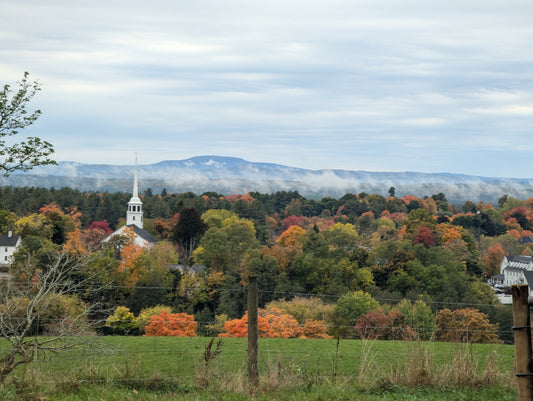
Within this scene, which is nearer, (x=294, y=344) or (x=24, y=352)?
(x=24, y=352)

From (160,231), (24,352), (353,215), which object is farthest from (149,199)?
(24,352)

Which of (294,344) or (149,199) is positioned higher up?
(149,199)

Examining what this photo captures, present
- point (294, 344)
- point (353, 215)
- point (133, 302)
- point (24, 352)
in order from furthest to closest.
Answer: point (353, 215) → point (133, 302) → point (294, 344) → point (24, 352)

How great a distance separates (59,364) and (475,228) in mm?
101820

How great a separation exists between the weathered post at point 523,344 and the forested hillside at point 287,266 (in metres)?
18.9

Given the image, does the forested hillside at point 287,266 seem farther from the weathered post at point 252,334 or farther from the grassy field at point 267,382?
the weathered post at point 252,334

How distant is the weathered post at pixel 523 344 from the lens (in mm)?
5922

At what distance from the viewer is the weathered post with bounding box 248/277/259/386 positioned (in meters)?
8.33

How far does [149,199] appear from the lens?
365 ft

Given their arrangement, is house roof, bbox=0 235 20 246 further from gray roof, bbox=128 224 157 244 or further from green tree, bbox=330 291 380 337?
green tree, bbox=330 291 380 337

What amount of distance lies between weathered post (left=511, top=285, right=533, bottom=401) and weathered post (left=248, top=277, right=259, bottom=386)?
3.30 meters

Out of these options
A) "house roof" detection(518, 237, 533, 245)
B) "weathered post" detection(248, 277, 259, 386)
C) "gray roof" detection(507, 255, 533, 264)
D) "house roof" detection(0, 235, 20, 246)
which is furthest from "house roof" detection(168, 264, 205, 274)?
"house roof" detection(518, 237, 533, 245)

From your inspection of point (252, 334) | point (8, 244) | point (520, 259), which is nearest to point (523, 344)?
point (252, 334)

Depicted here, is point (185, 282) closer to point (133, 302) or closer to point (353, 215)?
point (133, 302)
